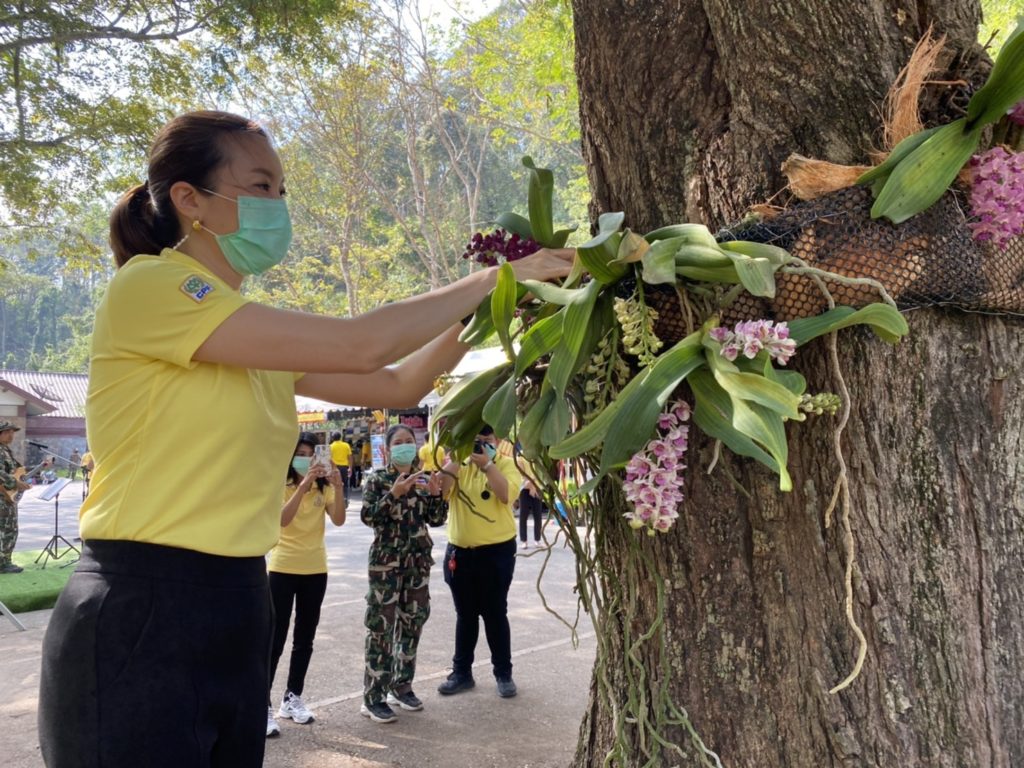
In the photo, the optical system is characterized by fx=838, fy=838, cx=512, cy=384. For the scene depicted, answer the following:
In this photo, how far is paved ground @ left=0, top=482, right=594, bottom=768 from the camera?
3.97m

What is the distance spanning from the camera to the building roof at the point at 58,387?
36438 mm

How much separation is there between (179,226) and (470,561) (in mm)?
3576

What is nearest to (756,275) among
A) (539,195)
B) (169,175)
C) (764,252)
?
(764,252)

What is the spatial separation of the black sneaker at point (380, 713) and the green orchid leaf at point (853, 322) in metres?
3.78

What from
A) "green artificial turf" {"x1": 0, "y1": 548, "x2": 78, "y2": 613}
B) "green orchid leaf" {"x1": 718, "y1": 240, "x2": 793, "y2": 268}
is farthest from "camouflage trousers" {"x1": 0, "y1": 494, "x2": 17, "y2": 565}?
"green orchid leaf" {"x1": 718, "y1": 240, "x2": 793, "y2": 268}

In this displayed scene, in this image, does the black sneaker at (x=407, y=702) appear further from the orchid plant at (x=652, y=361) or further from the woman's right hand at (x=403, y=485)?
the orchid plant at (x=652, y=361)

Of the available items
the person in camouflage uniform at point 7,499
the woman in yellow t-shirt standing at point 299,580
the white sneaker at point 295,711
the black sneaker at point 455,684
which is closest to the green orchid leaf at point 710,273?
the woman in yellow t-shirt standing at point 299,580

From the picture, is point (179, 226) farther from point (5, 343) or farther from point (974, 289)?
point (5, 343)

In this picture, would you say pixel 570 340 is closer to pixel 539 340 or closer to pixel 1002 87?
pixel 539 340

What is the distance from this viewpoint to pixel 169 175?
5.36 feet

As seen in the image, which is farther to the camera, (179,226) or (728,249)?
(179,226)

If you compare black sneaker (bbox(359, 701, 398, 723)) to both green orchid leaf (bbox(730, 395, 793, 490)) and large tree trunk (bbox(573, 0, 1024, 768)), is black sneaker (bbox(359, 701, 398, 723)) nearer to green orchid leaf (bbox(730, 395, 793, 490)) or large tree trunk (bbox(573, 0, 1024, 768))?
large tree trunk (bbox(573, 0, 1024, 768))

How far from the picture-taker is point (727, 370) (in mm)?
1224

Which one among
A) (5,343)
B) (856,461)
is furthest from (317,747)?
(5,343)
